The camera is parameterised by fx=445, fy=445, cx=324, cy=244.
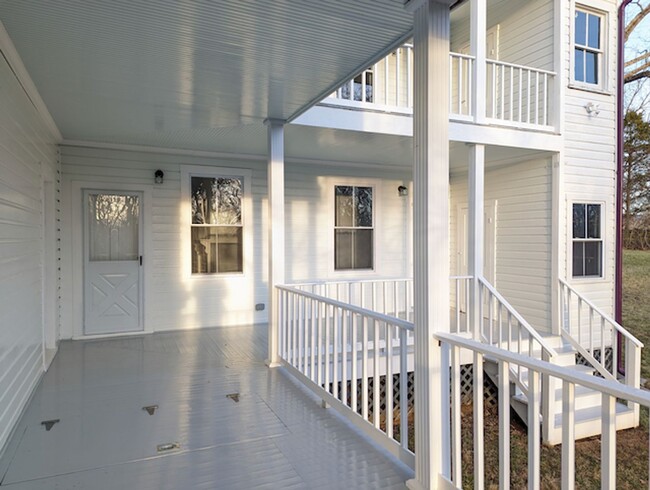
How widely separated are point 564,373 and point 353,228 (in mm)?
5806

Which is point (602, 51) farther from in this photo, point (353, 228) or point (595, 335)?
point (353, 228)

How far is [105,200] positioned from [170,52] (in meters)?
3.68

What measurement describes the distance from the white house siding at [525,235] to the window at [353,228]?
2.08 meters

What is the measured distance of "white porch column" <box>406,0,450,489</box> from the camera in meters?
2.21

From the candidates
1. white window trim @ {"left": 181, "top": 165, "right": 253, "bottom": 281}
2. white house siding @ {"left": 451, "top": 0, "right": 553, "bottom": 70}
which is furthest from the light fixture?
white window trim @ {"left": 181, "top": 165, "right": 253, "bottom": 281}

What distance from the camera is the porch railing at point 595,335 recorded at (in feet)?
15.7

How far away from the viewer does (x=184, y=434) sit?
3031 millimetres

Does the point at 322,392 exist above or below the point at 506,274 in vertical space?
below

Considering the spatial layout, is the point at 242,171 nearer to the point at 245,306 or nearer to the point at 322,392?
the point at 245,306

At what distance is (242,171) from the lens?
6547mm

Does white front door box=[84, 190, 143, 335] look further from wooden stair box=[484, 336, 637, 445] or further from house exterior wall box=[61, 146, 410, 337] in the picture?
wooden stair box=[484, 336, 637, 445]

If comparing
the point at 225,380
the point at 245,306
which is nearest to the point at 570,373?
the point at 225,380

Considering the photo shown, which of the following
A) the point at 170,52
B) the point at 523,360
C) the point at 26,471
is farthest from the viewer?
the point at 170,52

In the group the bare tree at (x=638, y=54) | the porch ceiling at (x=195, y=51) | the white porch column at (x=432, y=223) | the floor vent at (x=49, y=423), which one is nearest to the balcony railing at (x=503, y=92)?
the porch ceiling at (x=195, y=51)
